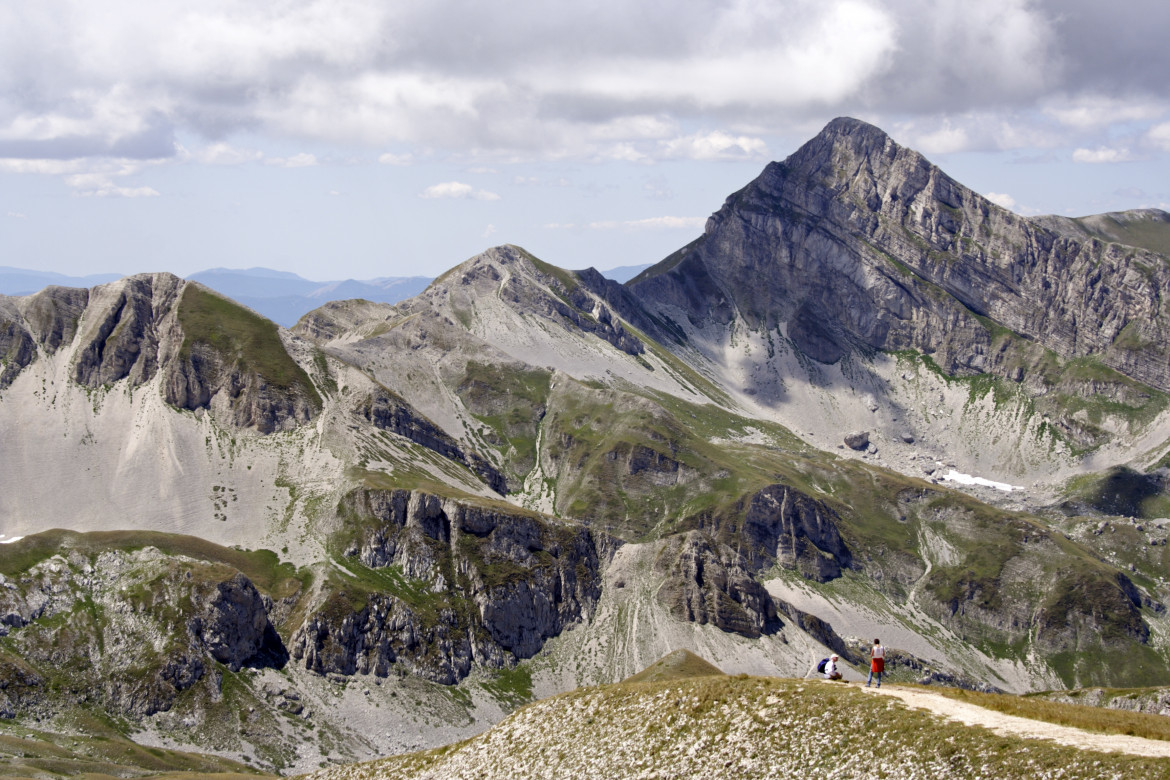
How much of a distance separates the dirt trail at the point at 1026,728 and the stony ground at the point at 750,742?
0.36m

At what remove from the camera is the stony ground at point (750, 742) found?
59562mm

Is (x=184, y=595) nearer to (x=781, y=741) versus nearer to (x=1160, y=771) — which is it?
(x=781, y=741)

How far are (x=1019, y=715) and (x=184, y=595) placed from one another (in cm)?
16605

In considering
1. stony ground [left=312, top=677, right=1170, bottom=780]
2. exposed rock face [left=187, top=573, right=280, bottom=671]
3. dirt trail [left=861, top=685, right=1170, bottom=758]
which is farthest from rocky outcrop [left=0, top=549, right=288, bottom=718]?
dirt trail [left=861, top=685, right=1170, bottom=758]

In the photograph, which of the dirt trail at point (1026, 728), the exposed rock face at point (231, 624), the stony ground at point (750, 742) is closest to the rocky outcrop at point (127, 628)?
the exposed rock face at point (231, 624)

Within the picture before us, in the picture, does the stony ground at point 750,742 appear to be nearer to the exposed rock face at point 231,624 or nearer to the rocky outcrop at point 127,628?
the rocky outcrop at point 127,628

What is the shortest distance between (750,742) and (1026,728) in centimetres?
1804

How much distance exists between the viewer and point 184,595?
193m

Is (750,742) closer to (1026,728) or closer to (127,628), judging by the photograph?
(1026,728)

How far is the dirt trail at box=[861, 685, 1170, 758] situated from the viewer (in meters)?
57.8

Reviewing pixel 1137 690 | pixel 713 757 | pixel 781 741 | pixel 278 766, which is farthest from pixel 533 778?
pixel 278 766

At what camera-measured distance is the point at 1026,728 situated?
62469 mm

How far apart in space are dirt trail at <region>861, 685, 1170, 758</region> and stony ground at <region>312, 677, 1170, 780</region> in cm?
36

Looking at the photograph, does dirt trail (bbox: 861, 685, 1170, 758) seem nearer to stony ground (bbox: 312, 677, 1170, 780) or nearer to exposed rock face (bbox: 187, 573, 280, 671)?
stony ground (bbox: 312, 677, 1170, 780)
